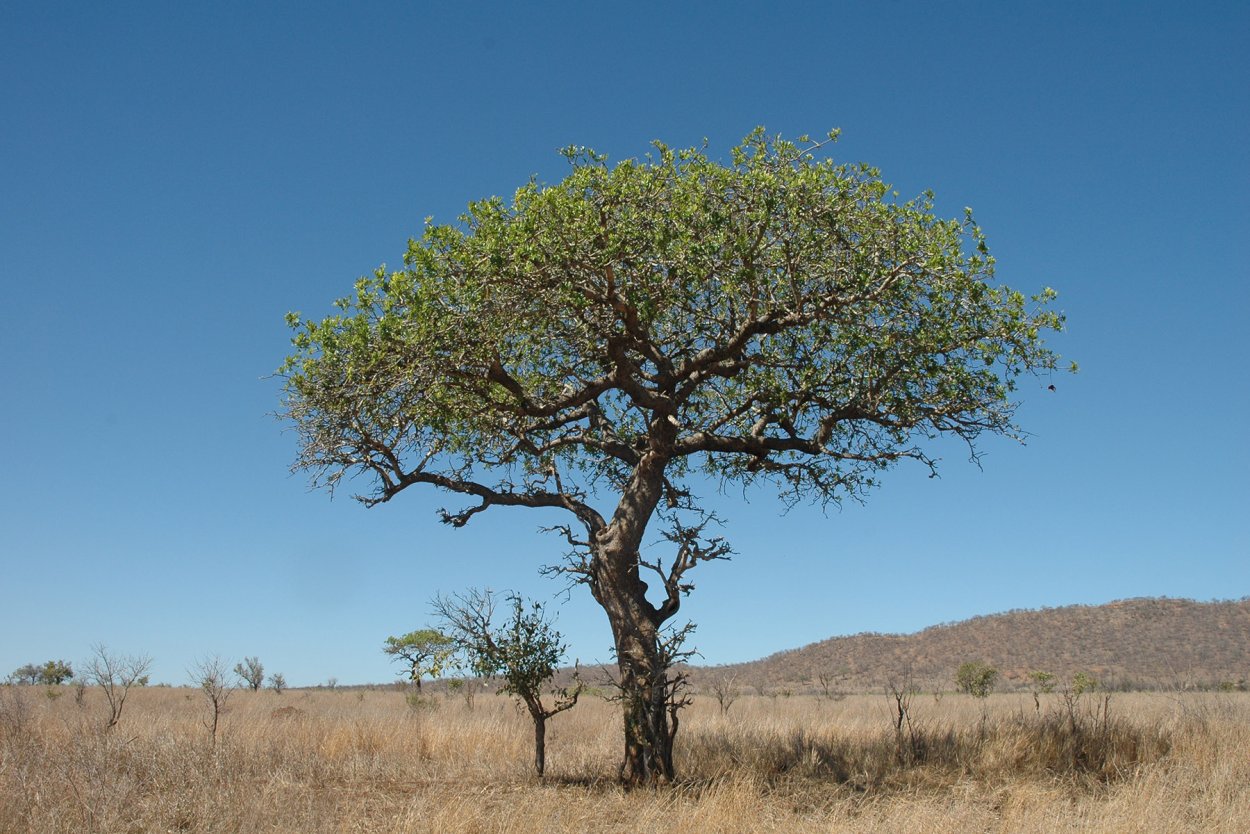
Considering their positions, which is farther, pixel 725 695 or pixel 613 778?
pixel 725 695

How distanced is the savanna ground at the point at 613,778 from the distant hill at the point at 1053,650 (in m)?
40.7

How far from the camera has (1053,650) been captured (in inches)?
2734

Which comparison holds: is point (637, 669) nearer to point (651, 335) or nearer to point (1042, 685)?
point (651, 335)

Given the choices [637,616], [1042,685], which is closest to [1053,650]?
[1042,685]

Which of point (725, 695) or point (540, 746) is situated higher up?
point (540, 746)

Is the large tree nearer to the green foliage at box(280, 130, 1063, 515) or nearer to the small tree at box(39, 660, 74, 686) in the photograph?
the green foliage at box(280, 130, 1063, 515)

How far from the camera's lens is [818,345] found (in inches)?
560

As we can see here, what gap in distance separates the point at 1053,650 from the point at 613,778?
66.4 m

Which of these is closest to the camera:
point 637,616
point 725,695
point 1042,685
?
point 637,616

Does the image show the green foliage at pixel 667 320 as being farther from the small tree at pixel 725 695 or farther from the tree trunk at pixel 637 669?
the small tree at pixel 725 695

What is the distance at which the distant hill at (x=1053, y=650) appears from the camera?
199 ft

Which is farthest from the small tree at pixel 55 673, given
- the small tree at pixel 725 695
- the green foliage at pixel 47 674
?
the small tree at pixel 725 695

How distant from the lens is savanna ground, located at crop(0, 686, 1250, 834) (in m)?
9.97

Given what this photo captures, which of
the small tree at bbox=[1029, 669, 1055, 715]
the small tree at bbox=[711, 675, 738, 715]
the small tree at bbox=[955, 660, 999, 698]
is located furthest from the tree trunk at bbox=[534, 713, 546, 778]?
the small tree at bbox=[955, 660, 999, 698]
